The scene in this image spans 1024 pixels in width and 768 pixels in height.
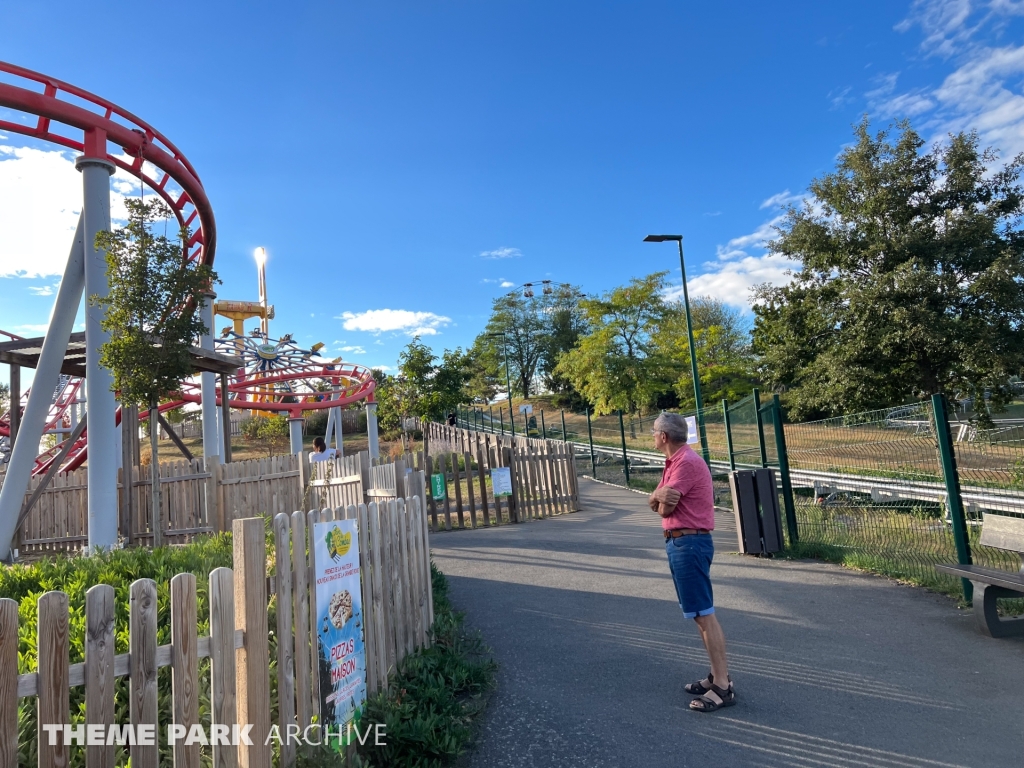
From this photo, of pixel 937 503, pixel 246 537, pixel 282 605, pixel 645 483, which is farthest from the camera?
pixel 645 483

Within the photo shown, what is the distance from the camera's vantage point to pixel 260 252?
41.6 m

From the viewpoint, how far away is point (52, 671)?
7.05 ft

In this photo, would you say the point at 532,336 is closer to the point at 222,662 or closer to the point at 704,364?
the point at 704,364

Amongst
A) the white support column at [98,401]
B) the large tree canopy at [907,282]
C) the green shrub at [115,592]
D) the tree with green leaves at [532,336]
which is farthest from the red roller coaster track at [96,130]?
the tree with green leaves at [532,336]

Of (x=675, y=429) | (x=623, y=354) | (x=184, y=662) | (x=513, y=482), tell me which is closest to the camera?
(x=184, y=662)

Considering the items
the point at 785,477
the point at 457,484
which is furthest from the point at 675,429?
the point at 457,484

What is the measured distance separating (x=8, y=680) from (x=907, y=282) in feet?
66.2

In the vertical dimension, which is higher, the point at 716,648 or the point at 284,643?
the point at 284,643

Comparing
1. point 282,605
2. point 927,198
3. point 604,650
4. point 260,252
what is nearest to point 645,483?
point 927,198

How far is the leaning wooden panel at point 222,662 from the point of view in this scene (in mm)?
2582

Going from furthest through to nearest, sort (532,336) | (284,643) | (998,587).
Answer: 1. (532,336)
2. (998,587)
3. (284,643)

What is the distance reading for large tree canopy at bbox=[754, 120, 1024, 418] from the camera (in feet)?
56.7

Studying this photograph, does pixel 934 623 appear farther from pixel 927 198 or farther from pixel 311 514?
pixel 927 198

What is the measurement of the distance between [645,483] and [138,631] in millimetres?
16430
